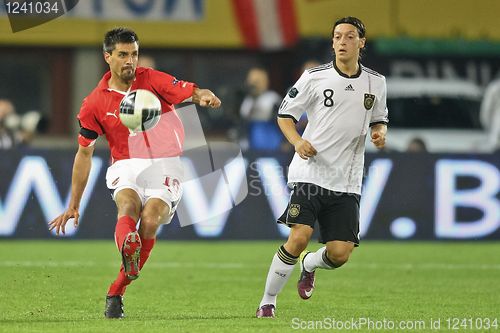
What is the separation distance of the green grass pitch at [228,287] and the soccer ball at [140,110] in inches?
54.6

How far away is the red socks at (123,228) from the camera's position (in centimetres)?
910

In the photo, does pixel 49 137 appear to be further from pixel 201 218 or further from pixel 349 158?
pixel 349 158

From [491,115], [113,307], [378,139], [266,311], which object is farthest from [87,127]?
[491,115]

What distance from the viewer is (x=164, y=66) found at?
24.8 m

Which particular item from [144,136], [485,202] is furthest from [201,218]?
[144,136]

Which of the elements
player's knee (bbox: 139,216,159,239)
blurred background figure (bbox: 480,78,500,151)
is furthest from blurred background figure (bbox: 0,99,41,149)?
player's knee (bbox: 139,216,159,239)

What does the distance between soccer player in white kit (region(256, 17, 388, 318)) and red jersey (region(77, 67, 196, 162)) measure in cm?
83

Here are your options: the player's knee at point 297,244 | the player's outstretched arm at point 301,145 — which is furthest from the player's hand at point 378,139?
the player's knee at point 297,244

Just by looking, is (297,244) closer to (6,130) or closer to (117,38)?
(117,38)

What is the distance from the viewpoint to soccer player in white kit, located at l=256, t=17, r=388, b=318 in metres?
9.60

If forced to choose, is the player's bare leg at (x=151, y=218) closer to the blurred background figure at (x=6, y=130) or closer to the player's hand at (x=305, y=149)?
the player's hand at (x=305, y=149)

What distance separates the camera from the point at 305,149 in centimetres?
931

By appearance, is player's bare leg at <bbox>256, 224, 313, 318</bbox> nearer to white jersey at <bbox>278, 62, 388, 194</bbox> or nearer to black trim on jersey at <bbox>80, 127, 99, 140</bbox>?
white jersey at <bbox>278, 62, 388, 194</bbox>

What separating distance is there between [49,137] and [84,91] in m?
1.06
